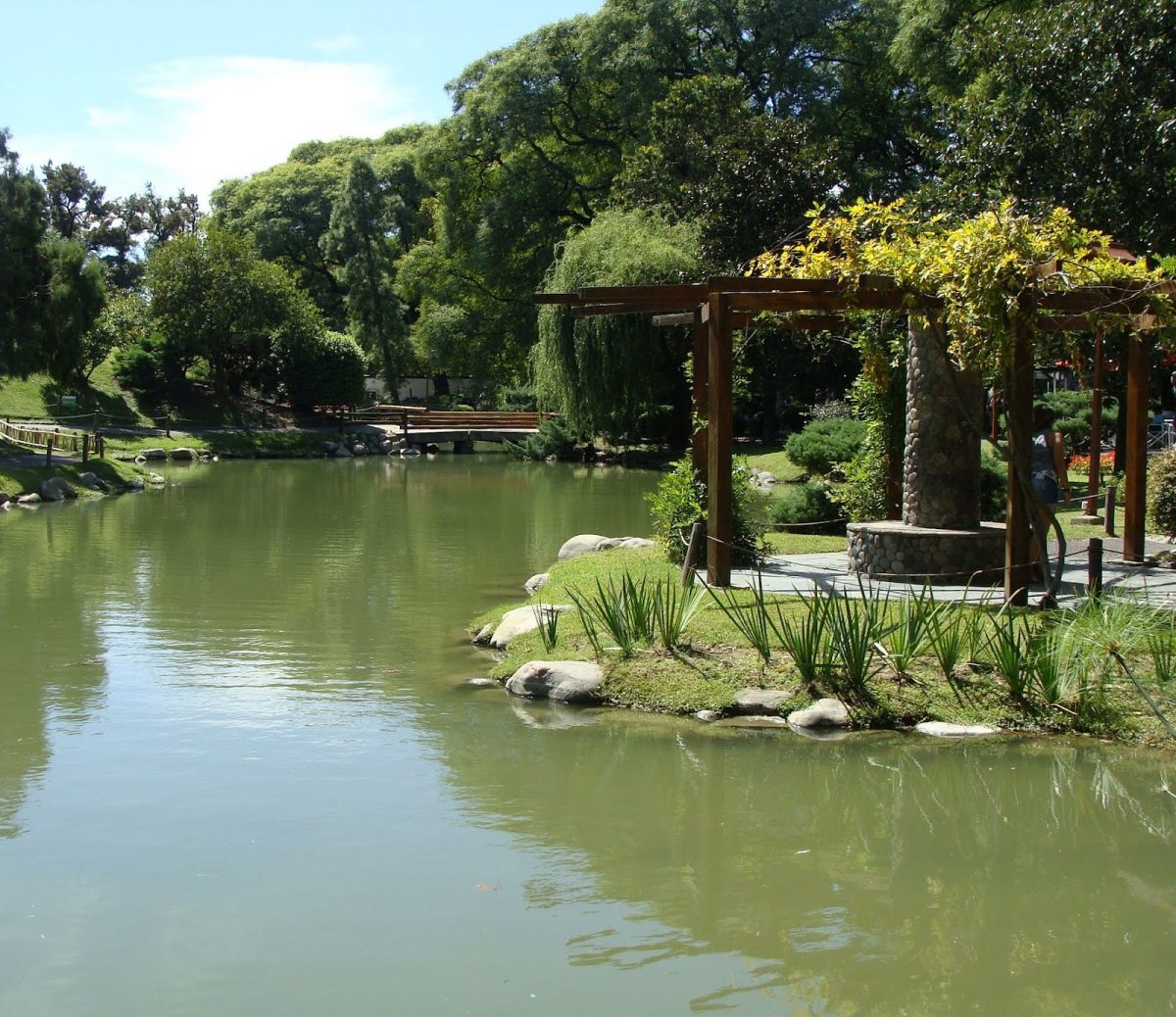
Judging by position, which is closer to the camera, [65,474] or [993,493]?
[993,493]

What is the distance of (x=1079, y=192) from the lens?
17.0 m

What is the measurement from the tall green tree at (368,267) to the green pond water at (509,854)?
139ft

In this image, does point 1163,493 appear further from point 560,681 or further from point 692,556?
point 560,681

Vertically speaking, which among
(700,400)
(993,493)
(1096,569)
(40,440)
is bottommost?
(1096,569)

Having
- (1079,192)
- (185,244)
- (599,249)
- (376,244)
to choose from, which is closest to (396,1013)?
(1079,192)

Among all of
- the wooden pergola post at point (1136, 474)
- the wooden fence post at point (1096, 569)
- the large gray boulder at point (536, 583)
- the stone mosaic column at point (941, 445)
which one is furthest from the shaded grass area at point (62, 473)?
the wooden fence post at point (1096, 569)

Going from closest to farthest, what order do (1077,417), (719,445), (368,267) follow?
(719,445), (1077,417), (368,267)

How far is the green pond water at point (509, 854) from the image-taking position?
5.44 metres

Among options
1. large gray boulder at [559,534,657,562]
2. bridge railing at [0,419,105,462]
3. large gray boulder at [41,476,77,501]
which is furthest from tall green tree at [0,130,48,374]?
large gray boulder at [559,534,657,562]

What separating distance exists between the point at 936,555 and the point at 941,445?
3.84 ft

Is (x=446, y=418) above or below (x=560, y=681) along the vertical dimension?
above

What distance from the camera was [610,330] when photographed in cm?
3341

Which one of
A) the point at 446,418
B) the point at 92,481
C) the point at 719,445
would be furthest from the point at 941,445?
the point at 446,418

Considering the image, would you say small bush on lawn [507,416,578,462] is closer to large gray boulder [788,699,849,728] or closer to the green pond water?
the green pond water
